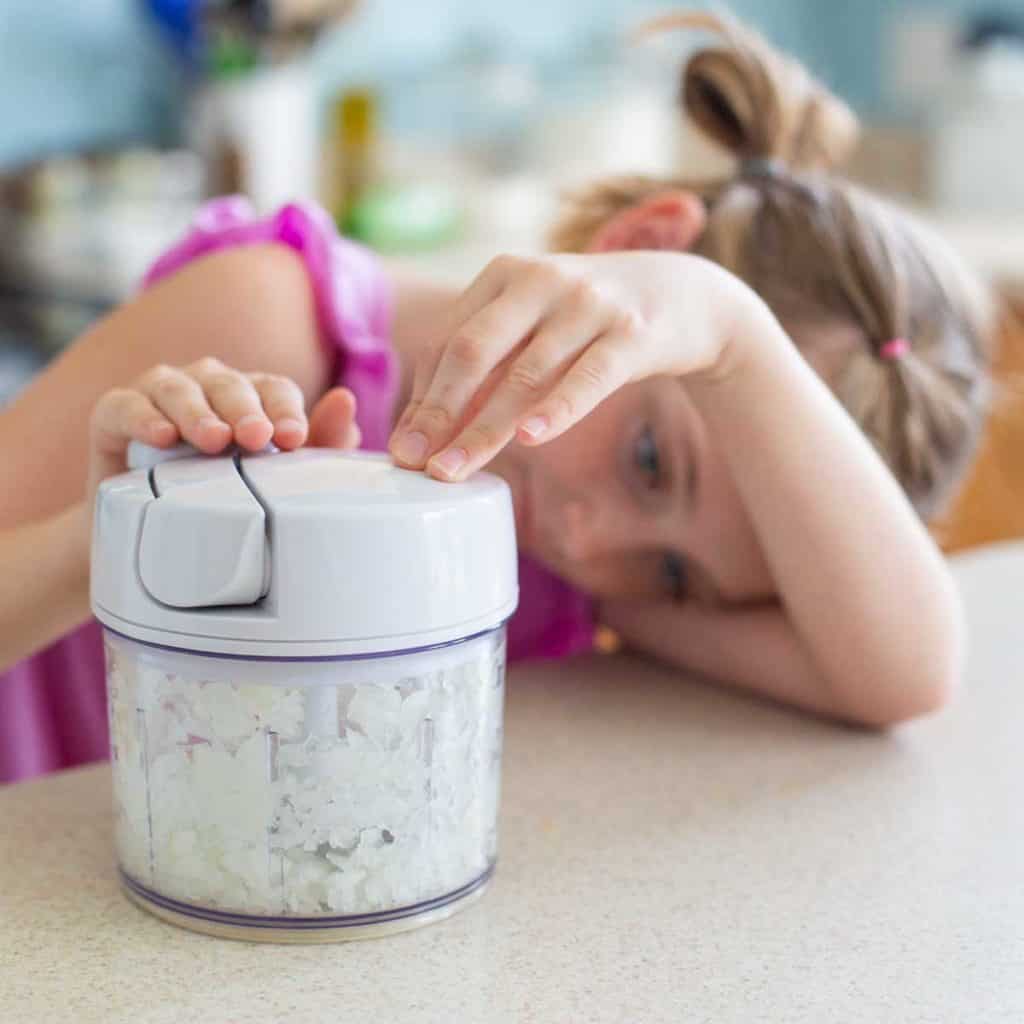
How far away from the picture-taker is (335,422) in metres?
0.67

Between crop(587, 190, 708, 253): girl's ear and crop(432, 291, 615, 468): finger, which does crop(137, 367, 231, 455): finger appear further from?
crop(587, 190, 708, 253): girl's ear

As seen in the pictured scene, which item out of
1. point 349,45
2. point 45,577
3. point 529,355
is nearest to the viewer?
point 529,355

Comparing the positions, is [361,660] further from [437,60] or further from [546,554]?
[437,60]

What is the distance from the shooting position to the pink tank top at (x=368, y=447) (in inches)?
36.7

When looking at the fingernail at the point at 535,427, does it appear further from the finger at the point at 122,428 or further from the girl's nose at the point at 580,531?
the girl's nose at the point at 580,531

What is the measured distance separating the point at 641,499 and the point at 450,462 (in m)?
0.39

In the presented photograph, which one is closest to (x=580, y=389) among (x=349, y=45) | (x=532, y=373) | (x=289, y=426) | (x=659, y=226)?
(x=532, y=373)

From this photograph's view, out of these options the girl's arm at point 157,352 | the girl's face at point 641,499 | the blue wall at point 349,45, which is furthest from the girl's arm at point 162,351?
the blue wall at point 349,45

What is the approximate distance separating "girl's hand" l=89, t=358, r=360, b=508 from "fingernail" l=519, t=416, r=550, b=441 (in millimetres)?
100

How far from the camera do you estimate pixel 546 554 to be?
98 centimetres

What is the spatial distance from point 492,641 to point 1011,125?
2.61 m

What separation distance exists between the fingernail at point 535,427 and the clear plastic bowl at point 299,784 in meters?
0.08

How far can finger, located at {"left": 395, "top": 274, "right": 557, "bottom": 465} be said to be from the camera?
57cm

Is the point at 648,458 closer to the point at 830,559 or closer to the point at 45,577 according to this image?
the point at 830,559
